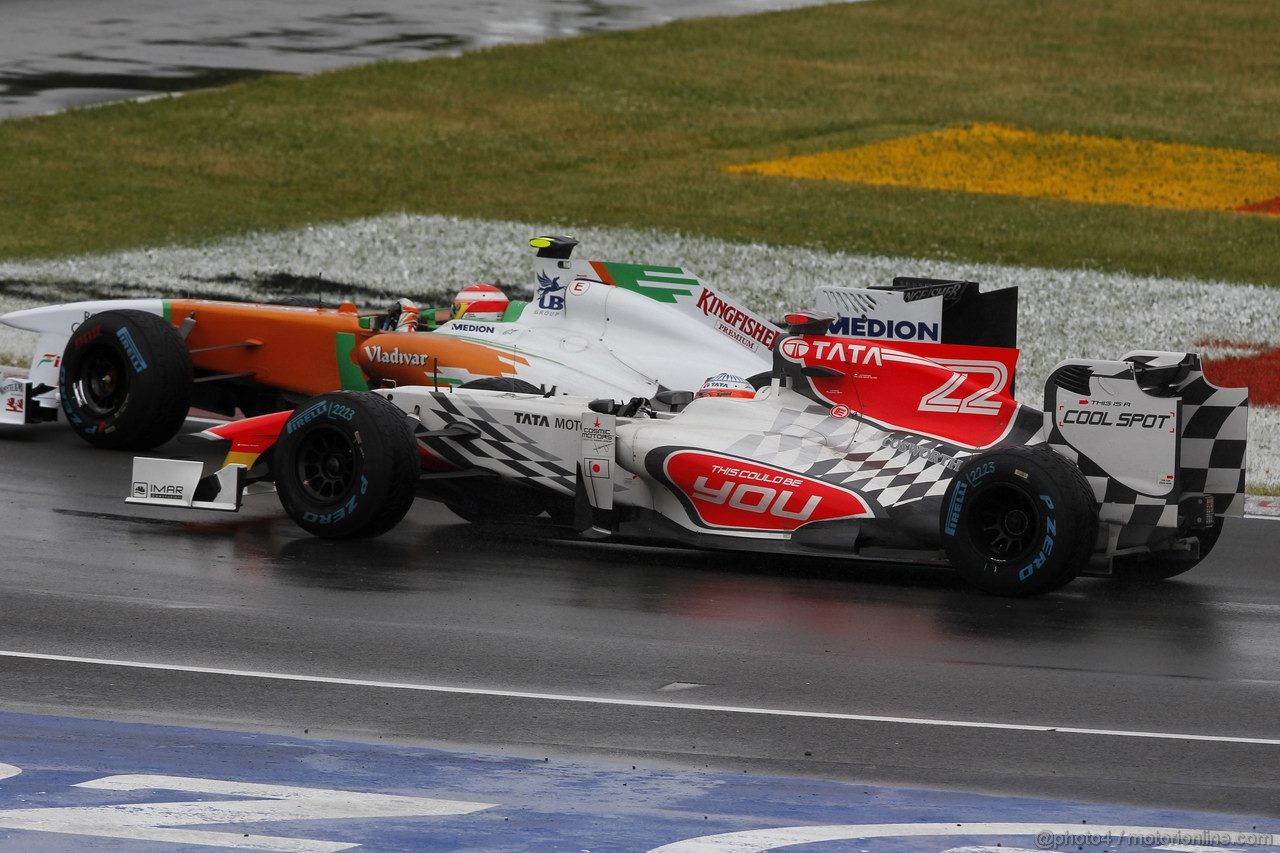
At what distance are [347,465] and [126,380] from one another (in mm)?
3025

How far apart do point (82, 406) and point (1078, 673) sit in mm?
7591

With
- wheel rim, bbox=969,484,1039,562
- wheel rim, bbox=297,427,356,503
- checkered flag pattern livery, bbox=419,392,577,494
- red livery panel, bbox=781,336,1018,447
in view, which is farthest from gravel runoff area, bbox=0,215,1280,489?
wheel rim, bbox=969,484,1039,562

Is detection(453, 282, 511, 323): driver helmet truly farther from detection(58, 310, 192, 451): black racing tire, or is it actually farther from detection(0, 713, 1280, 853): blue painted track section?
detection(0, 713, 1280, 853): blue painted track section

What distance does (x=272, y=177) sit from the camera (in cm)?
2841

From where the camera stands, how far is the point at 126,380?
13.9 m

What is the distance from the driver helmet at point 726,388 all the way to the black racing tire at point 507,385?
108 centimetres

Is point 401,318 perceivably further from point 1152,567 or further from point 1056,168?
point 1056,168

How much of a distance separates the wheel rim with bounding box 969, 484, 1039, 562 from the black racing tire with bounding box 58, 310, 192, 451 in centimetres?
583

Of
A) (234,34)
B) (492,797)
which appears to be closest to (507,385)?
(492,797)

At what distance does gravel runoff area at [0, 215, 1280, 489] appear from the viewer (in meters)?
21.2

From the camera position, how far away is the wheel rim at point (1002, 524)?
10359 mm

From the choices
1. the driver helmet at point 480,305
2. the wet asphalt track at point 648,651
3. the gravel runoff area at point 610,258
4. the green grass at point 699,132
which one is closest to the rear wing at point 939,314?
the wet asphalt track at point 648,651

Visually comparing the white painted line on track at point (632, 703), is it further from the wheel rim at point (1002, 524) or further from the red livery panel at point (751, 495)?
the red livery panel at point (751, 495)

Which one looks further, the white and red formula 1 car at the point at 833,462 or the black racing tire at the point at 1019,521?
the white and red formula 1 car at the point at 833,462
